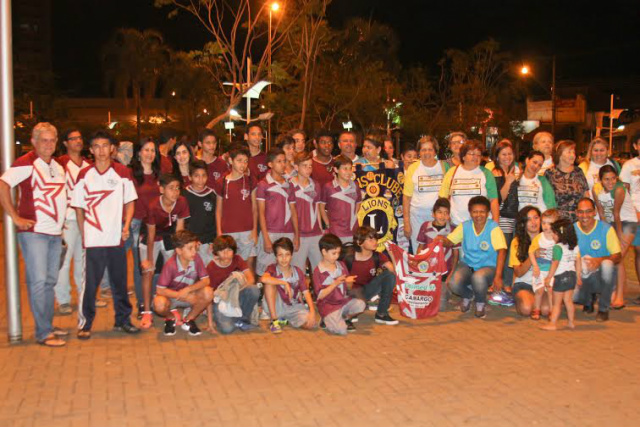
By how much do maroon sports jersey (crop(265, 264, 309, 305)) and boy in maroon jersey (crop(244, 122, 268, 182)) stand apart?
168 centimetres

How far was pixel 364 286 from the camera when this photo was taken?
859 cm

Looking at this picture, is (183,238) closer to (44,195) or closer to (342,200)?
(44,195)

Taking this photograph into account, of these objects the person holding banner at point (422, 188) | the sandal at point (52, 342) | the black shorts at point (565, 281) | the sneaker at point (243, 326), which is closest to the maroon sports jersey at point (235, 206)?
the sneaker at point (243, 326)

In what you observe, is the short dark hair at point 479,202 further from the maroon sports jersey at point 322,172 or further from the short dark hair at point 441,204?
the maroon sports jersey at point 322,172

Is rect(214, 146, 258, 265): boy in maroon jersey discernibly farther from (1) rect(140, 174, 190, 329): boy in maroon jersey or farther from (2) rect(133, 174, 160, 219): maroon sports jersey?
(2) rect(133, 174, 160, 219): maroon sports jersey

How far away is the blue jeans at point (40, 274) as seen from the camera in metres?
7.17

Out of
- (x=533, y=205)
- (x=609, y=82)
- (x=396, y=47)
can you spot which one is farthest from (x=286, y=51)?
(x=609, y=82)

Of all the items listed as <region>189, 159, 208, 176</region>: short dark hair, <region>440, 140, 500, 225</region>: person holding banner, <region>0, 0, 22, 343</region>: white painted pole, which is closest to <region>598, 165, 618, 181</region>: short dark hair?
<region>440, 140, 500, 225</region>: person holding banner

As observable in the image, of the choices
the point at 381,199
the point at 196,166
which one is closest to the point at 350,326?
the point at 381,199

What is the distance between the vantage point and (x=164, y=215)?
26.8 ft

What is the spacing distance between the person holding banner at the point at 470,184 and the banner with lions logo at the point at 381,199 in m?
0.77

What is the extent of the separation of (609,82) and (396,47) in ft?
128

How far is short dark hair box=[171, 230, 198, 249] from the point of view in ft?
25.5

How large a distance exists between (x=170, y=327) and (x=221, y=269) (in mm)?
844
